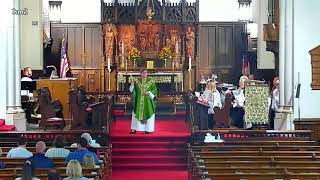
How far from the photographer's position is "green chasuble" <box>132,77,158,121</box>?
19312mm

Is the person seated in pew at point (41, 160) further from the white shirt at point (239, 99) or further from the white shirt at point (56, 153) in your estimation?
the white shirt at point (239, 99)

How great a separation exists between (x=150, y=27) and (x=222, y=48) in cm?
294

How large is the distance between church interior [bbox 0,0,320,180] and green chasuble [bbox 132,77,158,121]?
0.03m

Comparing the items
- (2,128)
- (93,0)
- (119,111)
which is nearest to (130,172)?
(2,128)

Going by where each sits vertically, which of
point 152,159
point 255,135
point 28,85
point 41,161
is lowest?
point 152,159

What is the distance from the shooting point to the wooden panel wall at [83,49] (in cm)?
2744

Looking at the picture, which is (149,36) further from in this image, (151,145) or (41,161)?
(41,161)

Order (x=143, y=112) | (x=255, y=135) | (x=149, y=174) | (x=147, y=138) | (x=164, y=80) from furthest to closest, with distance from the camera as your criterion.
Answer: (x=164, y=80)
(x=143, y=112)
(x=147, y=138)
(x=255, y=135)
(x=149, y=174)

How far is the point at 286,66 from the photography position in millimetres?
18812

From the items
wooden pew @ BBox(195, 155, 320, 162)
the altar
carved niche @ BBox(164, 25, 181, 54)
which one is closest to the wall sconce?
the altar

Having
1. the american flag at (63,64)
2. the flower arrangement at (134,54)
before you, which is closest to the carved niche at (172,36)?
the flower arrangement at (134,54)

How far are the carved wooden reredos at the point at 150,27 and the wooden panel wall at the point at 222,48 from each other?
0.73 meters

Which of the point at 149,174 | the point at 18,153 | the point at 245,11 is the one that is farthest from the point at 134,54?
the point at 18,153

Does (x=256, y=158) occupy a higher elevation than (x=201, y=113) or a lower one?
lower
